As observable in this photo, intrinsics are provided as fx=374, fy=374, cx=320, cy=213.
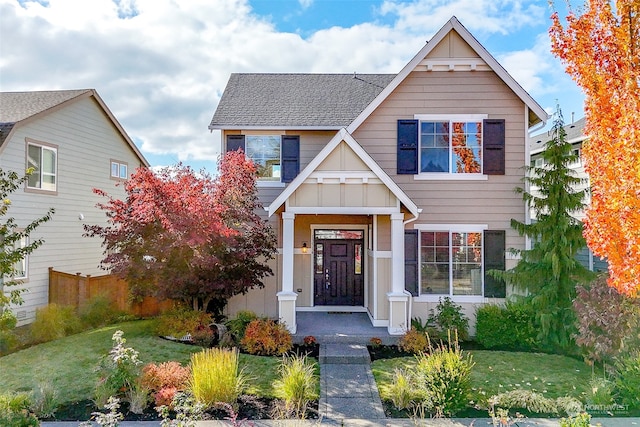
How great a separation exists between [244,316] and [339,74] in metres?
9.49

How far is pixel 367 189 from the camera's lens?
893cm

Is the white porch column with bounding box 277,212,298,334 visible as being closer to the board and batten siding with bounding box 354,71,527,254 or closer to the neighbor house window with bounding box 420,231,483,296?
the board and batten siding with bounding box 354,71,527,254

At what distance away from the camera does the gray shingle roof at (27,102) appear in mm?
11672

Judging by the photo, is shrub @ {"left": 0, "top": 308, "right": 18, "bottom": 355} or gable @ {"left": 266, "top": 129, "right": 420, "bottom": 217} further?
gable @ {"left": 266, "top": 129, "right": 420, "bottom": 217}

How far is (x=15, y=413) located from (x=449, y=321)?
827 centimetres

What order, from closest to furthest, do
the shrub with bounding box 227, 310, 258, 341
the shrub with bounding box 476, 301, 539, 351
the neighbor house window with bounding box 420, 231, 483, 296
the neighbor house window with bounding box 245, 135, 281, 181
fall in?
the shrub with bounding box 476, 301, 539, 351, the shrub with bounding box 227, 310, 258, 341, the neighbor house window with bounding box 420, 231, 483, 296, the neighbor house window with bounding box 245, 135, 281, 181

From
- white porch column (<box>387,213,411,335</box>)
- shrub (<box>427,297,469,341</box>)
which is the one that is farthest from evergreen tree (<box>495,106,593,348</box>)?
white porch column (<box>387,213,411,335</box>)

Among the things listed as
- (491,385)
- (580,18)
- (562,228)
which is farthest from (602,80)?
(491,385)

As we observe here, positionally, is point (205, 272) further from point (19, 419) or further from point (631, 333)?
point (631, 333)

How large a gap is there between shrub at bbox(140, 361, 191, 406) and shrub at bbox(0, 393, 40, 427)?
139cm

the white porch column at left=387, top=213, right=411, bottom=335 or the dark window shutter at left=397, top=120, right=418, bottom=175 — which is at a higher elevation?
the dark window shutter at left=397, top=120, right=418, bottom=175

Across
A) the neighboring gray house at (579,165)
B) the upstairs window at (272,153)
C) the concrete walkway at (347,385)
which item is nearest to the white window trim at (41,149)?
the upstairs window at (272,153)

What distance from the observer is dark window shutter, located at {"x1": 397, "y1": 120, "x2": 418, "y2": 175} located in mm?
10148

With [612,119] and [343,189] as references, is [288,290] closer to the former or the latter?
[343,189]
